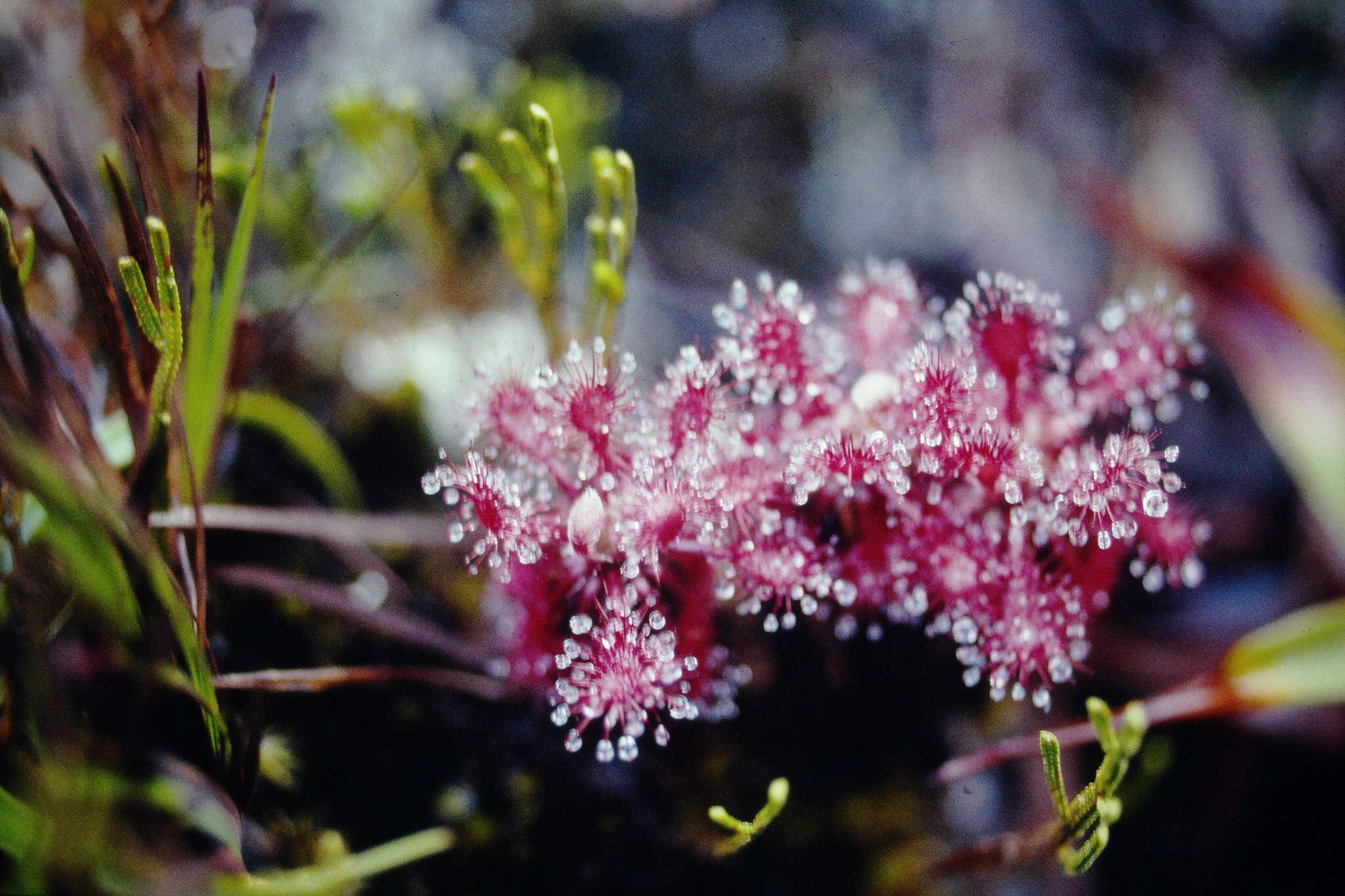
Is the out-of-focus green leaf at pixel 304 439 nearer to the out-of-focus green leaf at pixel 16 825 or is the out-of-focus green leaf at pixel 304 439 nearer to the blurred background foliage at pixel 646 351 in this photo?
the blurred background foliage at pixel 646 351

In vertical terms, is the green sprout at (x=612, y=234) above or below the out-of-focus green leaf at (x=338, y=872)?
above

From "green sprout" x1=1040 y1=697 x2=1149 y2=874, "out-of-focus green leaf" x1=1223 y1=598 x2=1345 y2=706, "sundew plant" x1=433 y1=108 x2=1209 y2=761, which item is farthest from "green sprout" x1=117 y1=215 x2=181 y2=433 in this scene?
"out-of-focus green leaf" x1=1223 y1=598 x2=1345 y2=706

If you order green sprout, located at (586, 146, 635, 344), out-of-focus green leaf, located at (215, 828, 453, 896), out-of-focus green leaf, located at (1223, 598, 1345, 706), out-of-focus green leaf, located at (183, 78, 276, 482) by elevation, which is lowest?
out-of-focus green leaf, located at (215, 828, 453, 896)

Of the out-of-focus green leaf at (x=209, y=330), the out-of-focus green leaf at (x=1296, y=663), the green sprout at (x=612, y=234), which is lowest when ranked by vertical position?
the out-of-focus green leaf at (x=1296, y=663)

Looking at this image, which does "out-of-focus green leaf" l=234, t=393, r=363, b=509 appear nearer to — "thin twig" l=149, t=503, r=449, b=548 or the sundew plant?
"thin twig" l=149, t=503, r=449, b=548

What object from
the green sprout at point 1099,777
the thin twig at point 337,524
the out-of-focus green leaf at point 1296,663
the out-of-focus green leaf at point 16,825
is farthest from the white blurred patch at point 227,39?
the out-of-focus green leaf at point 1296,663
